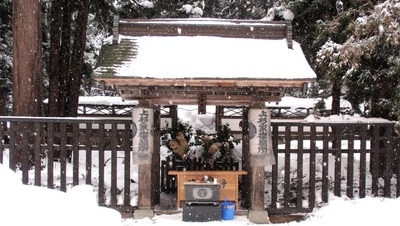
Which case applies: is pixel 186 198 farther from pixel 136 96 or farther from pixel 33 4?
pixel 33 4

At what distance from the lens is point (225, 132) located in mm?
11031

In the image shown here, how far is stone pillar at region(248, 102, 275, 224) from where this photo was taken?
9.33 meters

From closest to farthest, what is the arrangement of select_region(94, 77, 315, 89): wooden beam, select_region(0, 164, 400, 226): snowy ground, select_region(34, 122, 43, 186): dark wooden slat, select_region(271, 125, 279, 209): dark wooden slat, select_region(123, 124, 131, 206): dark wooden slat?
1. select_region(0, 164, 400, 226): snowy ground
2. select_region(94, 77, 315, 89): wooden beam
3. select_region(34, 122, 43, 186): dark wooden slat
4. select_region(123, 124, 131, 206): dark wooden slat
5. select_region(271, 125, 279, 209): dark wooden slat

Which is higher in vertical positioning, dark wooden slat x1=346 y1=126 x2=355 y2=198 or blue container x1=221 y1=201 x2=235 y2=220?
dark wooden slat x1=346 y1=126 x2=355 y2=198

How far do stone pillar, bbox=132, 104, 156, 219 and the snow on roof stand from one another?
105 centimetres

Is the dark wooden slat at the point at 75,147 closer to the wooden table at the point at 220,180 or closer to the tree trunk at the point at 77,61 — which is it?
the wooden table at the point at 220,180

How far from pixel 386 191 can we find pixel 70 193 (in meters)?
7.52

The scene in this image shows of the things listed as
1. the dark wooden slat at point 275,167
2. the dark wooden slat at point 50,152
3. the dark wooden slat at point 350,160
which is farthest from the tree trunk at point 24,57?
the dark wooden slat at point 350,160

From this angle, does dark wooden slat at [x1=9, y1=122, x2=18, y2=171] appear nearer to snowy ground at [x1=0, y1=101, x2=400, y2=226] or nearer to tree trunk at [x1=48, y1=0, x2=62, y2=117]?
snowy ground at [x1=0, y1=101, x2=400, y2=226]

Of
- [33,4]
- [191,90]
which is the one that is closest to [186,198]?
[191,90]

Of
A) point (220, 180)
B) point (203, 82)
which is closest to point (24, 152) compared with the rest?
point (203, 82)

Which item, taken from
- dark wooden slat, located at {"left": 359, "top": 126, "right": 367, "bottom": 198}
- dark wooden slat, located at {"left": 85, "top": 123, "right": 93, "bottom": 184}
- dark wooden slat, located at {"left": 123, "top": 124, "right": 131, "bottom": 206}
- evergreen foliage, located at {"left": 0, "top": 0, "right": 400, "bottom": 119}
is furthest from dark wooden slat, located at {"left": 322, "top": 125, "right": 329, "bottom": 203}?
dark wooden slat, located at {"left": 85, "top": 123, "right": 93, "bottom": 184}

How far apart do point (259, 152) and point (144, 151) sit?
2553mm

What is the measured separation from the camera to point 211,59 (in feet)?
29.9
